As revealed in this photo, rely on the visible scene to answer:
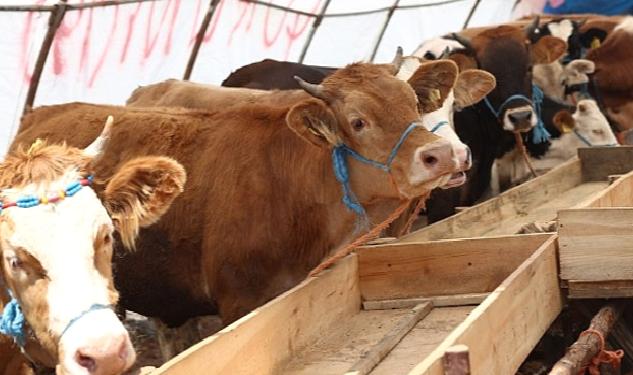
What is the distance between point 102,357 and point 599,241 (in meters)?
2.20

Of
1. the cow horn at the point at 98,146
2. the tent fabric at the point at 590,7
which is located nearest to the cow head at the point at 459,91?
the cow horn at the point at 98,146

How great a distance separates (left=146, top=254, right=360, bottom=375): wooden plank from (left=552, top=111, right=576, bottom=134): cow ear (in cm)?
498

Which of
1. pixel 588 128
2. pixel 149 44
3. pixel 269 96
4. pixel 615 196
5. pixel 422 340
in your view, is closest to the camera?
pixel 422 340

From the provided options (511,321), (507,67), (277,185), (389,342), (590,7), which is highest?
(590,7)

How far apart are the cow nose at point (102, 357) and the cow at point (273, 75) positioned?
197 inches

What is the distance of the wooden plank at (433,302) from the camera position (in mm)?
4809

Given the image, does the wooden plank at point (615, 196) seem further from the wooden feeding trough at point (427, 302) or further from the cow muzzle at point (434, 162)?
the cow muzzle at point (434, 162)

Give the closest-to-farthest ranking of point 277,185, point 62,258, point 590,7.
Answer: point 62,258 < point 277,185 < point 590,7

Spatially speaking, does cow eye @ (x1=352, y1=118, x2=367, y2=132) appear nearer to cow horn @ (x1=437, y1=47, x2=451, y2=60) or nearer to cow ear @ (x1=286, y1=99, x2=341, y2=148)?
cow ear @ (x1=286, y1=99, x2=341, y2=148)

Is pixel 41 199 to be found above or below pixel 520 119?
below

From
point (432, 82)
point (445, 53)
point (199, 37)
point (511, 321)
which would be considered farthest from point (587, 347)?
point (199, 37)

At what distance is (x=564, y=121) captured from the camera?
9.50 metres

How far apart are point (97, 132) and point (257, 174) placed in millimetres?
1013

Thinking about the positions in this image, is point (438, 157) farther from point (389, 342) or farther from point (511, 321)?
point (511, 321)
